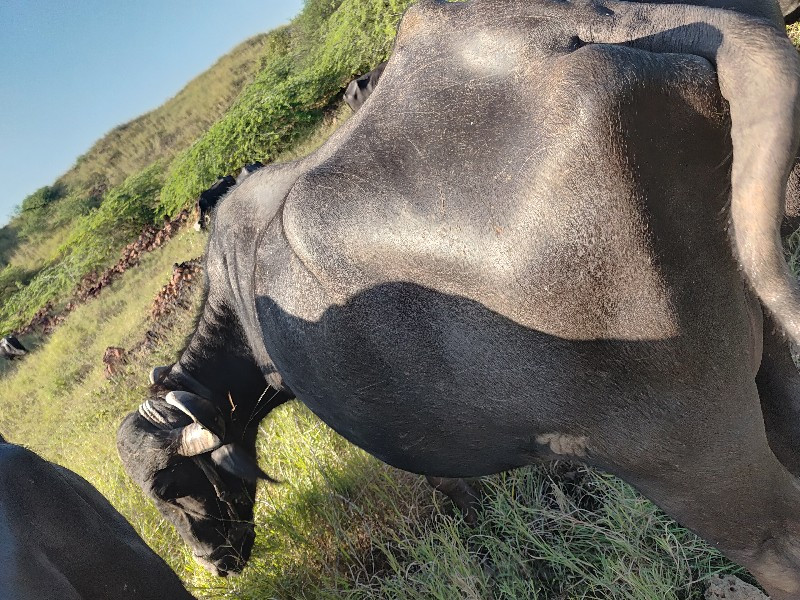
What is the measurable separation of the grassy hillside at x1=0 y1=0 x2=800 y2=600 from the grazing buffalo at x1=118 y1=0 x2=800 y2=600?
0.81m

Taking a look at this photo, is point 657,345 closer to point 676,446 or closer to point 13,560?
point 676,446

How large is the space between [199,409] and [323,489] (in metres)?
1.42

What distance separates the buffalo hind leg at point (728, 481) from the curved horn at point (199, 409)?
1714 mm

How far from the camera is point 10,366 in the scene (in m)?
18.5

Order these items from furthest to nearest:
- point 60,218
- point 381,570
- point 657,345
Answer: point 60,218 → point 381,570 → point 657,345

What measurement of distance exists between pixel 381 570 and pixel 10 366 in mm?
18017

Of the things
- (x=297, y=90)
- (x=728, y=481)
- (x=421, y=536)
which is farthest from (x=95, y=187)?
(x=728, y=481)

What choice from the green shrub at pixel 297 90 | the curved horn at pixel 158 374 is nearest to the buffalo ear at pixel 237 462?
the curved horn at pixel 158 374

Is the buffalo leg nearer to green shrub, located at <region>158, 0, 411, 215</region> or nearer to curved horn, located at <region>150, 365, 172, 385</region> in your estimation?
curved horn, located at <region>150, 365, 172, 385</region>

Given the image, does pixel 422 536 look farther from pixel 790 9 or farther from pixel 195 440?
pixel 790 9

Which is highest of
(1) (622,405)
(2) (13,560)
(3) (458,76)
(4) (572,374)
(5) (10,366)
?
(3) (458,76)

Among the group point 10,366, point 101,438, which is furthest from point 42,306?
point 101,438

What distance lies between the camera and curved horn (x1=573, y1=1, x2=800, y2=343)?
4.92 ft

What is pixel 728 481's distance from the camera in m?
1.98
